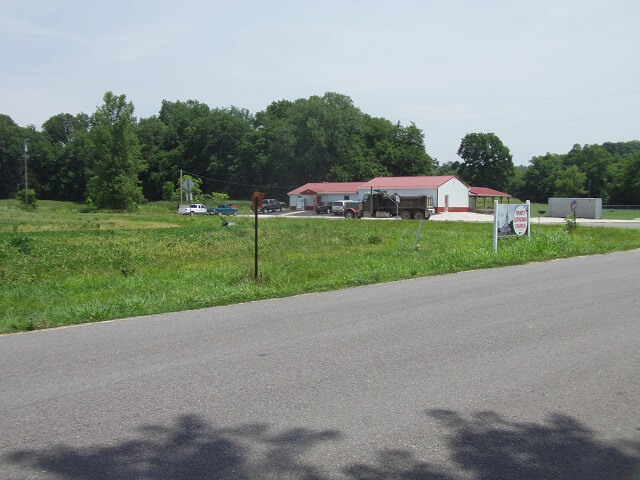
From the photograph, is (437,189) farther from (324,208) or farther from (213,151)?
(213,151)

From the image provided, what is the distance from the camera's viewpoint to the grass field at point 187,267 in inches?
434

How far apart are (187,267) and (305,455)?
1378 centimetres

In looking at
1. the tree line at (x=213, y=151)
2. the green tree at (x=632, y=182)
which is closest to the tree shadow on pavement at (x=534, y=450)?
the tree line at (x=213, y=151)

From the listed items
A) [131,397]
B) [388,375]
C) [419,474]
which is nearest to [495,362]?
[388,375]

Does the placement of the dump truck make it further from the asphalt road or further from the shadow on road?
the shadow on road

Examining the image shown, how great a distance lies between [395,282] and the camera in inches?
549

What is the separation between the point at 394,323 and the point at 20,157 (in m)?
117

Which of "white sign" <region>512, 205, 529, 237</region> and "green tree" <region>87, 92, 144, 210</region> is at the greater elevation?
"green tree" <region>87, 92, 144, 210</region>

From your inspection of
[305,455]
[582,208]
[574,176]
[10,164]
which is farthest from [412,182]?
[10,164]

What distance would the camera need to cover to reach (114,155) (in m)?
75.8

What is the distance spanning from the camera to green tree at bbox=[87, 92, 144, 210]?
245 feet

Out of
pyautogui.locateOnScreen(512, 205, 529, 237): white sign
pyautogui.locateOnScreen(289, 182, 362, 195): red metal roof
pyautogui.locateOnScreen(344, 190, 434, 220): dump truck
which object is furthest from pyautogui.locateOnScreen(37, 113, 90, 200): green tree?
pyautogui.locateOnScreen(512, 205, 529, 237): white sign

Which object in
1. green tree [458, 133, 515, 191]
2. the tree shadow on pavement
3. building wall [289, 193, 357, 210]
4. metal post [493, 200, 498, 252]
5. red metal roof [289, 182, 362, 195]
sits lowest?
the tree shadow on pavement

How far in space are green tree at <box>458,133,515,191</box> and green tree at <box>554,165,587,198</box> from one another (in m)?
19.5
